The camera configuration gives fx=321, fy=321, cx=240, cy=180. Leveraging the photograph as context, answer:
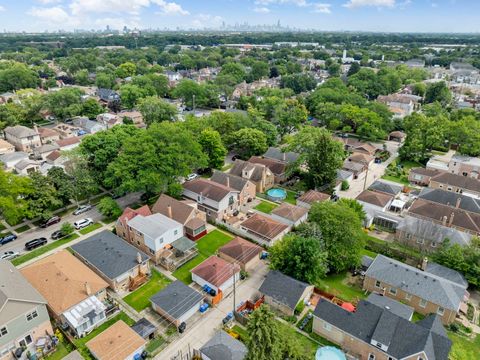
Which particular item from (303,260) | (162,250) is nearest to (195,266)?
(162,250)

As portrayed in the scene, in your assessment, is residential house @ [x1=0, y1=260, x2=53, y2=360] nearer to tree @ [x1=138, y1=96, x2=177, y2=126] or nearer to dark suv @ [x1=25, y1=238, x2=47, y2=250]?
dark suv @ [x1=25, y1=238, x2=47, y2=250]

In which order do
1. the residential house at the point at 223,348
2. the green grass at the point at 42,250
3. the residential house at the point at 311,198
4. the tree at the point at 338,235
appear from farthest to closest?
the residential house at the point at 311,198 < the green grass at the point at 42,250 < the tree at the point at 338,235 < the residential house at the point at 223,348

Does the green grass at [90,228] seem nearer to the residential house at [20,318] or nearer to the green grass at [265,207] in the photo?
the residential house at [20,318]

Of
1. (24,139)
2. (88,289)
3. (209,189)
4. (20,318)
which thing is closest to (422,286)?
(209,189)

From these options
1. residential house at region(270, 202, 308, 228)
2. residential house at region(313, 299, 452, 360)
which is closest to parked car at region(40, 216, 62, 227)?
residential house at region(270, 202, 308, 228)

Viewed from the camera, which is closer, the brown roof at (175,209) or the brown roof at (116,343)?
the brown roof at (116,343)

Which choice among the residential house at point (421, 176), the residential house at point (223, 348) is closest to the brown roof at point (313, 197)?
the residential house at point (421, 176)

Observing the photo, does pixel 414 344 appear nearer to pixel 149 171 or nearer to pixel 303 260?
pixel 303 260
